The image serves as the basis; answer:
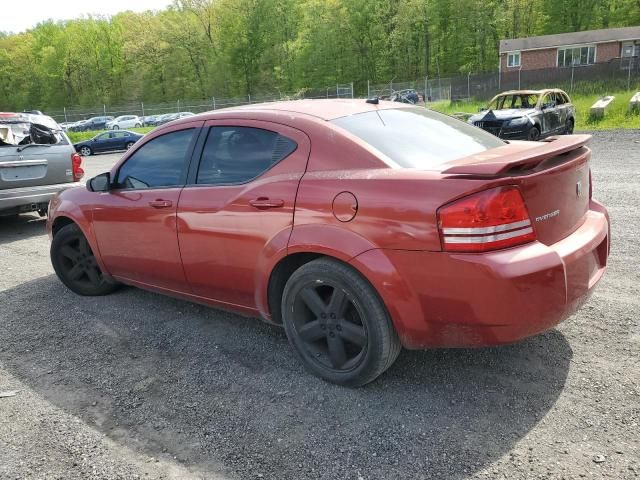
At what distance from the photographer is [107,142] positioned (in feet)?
93.9

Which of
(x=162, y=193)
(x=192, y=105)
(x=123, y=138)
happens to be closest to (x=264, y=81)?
(x=192, y=105)

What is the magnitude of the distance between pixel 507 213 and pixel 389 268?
64 centimetres

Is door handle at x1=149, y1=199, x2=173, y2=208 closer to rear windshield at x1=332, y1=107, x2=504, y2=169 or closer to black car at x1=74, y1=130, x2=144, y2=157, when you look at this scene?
rear windshield at x1=332, y1=107, x2=504, y2=169

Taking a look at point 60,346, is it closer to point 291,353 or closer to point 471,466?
point 291,353

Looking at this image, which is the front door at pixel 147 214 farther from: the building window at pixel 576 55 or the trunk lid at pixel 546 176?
the building window at pixel 576 55

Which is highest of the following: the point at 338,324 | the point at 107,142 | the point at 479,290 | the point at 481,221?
the point at 481,221

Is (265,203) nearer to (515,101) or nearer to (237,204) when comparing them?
(237,204)

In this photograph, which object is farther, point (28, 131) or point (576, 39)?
point (576, 39)

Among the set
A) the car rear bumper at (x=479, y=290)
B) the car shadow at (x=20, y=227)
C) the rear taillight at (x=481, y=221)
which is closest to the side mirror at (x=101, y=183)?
the car rear bumper at (x=479, y=290)

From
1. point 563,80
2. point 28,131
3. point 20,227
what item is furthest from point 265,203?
point 563,80

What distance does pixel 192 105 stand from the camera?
174 feet

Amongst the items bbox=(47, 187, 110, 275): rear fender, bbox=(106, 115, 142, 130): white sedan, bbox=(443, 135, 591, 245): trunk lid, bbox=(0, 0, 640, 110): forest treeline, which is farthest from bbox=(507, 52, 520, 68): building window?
bbox=(443, 135, 591, 245): trunk lid

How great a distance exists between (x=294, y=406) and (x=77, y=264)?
3.03 m

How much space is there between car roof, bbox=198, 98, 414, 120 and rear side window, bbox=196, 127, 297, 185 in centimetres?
21
